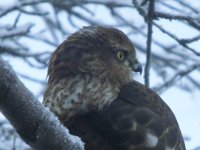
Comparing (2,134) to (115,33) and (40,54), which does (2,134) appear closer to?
(40,54)

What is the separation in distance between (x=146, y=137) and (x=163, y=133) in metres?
0.14

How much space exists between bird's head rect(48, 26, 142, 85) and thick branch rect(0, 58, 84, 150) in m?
1.70

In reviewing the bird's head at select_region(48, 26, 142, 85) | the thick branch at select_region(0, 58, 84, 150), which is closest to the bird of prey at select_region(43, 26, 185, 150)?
the bird's head at select_region(48, 26, 142, 85)

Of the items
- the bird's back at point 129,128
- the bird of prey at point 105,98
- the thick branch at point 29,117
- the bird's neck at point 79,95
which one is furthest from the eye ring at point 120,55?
the thick branch at point 29,117

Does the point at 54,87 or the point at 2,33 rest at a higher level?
the point at 54,87

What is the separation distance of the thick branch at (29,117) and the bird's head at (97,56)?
1.70 metres

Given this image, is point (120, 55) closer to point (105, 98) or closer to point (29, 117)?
point (105, 98)

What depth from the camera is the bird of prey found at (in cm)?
353

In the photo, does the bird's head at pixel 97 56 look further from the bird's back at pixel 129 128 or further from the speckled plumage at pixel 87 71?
the bird's back at pixel 129 128

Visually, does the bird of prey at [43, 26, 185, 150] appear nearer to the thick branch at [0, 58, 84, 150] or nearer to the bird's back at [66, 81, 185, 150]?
the bird's back at [66, 81, 185, 150]

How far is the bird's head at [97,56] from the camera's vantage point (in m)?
4.12

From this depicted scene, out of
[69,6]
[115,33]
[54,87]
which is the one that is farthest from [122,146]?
[69,6]

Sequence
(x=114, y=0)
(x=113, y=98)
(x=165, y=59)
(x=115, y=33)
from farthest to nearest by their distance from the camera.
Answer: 1. (x=165, y=59)
2. (x=114, y=0)
3. (x=115, y=33)
4. (x=113, y=98)

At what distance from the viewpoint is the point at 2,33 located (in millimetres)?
5395
